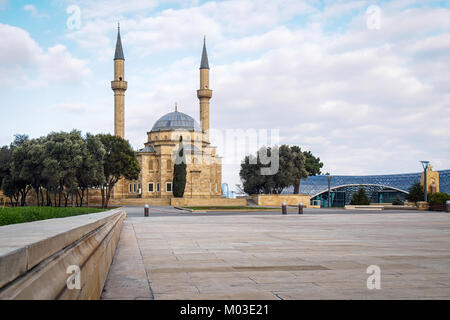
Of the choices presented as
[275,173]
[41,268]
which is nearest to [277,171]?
[275,173]

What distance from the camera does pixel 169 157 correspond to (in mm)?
72438

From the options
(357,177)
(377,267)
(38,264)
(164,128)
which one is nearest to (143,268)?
(377,267)

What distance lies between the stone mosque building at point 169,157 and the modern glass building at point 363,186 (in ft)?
79.4

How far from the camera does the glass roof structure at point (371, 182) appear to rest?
88.1 m

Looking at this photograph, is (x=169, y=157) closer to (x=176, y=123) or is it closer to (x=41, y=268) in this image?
(x=176, y=123)

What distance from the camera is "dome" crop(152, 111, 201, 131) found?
258ft

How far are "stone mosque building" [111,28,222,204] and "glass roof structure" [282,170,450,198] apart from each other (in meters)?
23.3

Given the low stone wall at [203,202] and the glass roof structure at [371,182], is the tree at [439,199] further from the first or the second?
the glass roof structure at [371,182]

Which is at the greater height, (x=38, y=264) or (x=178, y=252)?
(x=38, y=264)

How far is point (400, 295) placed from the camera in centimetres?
447

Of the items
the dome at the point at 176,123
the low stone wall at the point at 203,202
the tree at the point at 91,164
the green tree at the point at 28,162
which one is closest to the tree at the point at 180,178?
the low stone wall at the point at 203,202
